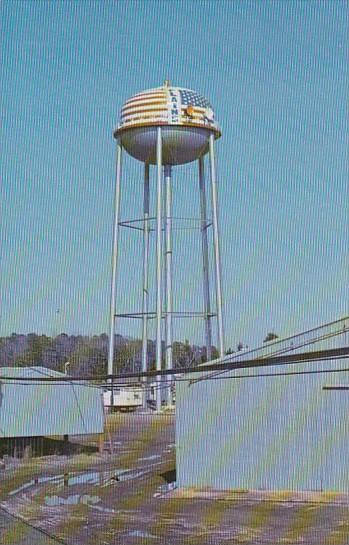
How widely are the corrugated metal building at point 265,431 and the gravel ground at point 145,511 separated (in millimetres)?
439

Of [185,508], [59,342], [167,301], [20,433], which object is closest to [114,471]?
[20,433]

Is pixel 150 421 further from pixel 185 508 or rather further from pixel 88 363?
pixel 185 508

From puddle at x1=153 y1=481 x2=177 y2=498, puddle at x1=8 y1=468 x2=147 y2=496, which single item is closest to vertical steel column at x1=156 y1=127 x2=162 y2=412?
puddle at x1=8 y1=468 x2=147 y2=496

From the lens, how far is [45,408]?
27.5 m

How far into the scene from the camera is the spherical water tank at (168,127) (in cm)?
3462

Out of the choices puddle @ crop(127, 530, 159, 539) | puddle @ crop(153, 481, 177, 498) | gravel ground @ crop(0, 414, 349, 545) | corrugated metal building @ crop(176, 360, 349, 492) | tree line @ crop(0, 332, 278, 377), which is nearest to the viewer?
gravel ground @ crop(0, 414, 349, 545)

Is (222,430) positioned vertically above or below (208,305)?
below

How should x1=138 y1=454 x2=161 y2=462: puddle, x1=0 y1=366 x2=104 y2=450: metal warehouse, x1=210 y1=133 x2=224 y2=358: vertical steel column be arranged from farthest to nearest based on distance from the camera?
x1=210 y1=133 x2=224 y2=358: vertical steel column → x1=138 y1=454 x2=161 y2=462: puddle → x1=0 y1=366 x2=104 y2=450: metal warehouse

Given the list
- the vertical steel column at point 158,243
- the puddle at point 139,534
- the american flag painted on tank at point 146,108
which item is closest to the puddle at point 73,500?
the puddle at point 139,534

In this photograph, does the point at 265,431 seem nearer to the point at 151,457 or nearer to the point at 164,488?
the point at 164,488

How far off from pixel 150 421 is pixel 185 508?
23.5 meters

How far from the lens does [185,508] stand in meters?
18.0

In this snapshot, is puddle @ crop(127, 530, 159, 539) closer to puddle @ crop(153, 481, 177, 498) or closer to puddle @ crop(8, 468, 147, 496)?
puddle @ crop(153, 481, 177, 498)

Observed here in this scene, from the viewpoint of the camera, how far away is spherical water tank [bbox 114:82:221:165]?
34625mm
